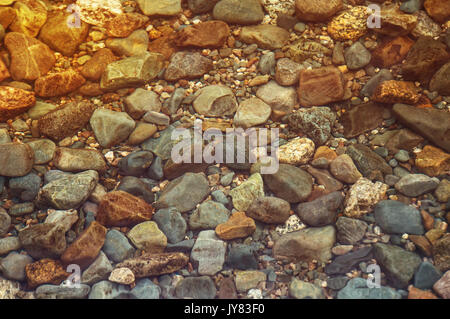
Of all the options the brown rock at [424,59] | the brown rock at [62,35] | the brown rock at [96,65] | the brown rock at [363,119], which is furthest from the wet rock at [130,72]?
the brown rock at [424,59]

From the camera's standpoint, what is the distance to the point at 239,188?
2.31 metres

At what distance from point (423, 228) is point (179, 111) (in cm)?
163

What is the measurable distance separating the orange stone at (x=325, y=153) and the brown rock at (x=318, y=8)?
0.97m

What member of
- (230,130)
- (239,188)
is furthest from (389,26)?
(239,188)

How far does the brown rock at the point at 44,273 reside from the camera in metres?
2.00

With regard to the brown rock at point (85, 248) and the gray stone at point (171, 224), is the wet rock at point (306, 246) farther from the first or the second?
the brown rock at point (85, 248)

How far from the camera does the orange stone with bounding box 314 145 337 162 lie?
2.42 meters

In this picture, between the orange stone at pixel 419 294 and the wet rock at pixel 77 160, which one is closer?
the orange stone at pixel 419 294

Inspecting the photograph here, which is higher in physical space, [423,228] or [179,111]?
[179,111]

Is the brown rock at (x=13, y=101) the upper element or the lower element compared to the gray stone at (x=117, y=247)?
upper

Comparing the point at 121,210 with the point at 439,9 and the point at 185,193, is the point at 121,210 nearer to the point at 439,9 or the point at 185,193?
the point at 185,193

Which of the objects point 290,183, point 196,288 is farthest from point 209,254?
point 290,183

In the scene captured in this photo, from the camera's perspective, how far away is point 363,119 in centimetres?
251
